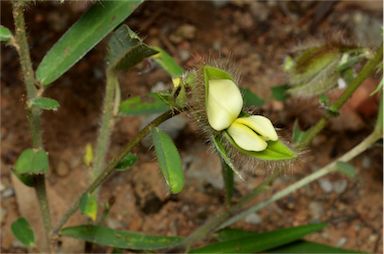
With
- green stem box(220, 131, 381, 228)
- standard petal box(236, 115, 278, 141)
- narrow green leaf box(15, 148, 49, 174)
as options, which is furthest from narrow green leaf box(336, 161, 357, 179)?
narrow green leaf box(15, 148, 49, 174)

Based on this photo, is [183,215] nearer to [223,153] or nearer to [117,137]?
[117,137]

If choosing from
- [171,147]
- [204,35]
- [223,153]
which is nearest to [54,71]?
[171,147]

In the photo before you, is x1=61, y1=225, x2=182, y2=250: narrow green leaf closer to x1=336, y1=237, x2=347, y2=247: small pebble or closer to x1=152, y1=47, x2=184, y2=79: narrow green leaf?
x1=152, y1=47, x2=184, y2=79: narrow green leaf

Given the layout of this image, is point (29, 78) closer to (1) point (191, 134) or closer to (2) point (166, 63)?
(2) point (166, 63)

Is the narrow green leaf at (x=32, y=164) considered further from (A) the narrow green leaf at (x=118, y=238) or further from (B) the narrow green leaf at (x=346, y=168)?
(B) the narrow green leaf at (x=346, y=168)

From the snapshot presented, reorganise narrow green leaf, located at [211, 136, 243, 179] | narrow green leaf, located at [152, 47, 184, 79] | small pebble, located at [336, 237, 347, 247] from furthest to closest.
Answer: small pebble, located at [336, 237, 347, 247] < narrow green leaf, located at [152, 47, 184, 79] < narrow green leaf, located at [211, 136, 243, 179]

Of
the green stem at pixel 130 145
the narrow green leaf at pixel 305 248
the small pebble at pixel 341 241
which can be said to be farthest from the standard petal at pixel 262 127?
the small pebble at pixel 341 241

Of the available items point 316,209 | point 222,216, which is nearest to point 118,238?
point 222,216
